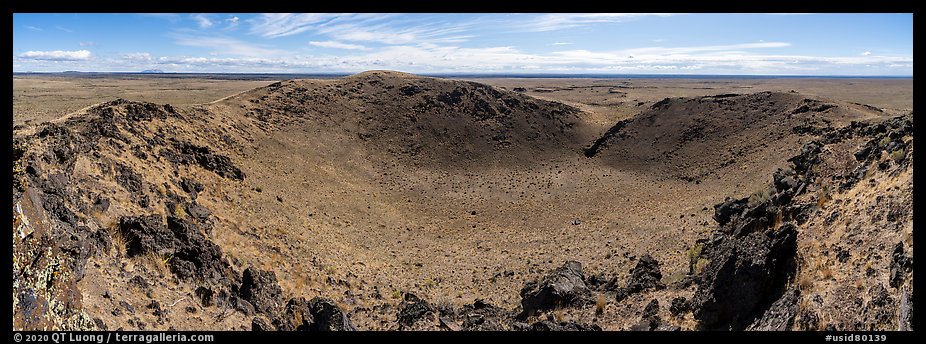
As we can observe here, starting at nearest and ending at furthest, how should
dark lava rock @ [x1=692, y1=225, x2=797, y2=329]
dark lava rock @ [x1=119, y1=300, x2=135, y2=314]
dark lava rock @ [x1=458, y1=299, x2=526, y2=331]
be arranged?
dark lava rock @ [x1=119, y1=300, x2=135, y2=314]
dark lava rock @ [x1=692, y1=225, x2=797, y2=329]
dark lava rock @ [x1=458, y1=299, x2=526, y2=331]

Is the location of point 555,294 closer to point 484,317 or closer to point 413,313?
point 484,317

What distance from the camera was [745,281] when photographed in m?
11.9

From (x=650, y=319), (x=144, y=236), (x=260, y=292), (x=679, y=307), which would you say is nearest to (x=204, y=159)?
(x=144, y=236)

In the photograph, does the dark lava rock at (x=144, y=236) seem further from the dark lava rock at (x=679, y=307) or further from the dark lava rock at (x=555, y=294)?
the dark lava rock at (x=679, y=307)

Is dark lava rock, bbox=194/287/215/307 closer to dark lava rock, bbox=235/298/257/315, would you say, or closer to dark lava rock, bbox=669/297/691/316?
dark lava rock, bbox=235/298/257/315

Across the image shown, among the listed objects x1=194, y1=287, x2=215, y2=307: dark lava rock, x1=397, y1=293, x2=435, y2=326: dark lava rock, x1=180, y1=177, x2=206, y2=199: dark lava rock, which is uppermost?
x1=180, y1=177, x2=206, y2=199: dark lava rock

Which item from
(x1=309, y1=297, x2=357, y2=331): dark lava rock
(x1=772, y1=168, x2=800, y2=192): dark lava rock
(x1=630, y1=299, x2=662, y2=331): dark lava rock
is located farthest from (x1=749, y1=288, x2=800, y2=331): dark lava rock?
(x1=772, y1=168, x2=800, y2=192): dark lava rock

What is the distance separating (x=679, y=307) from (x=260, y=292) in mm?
13548

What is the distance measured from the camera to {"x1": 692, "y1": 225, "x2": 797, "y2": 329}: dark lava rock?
11773 mm

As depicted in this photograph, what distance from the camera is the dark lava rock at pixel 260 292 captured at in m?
15.2

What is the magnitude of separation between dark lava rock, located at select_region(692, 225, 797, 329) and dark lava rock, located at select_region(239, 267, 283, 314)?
43.6 ft

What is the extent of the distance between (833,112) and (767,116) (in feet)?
16.7

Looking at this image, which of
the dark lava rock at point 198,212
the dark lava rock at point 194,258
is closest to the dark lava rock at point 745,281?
the dark lava rock at point 194,258
